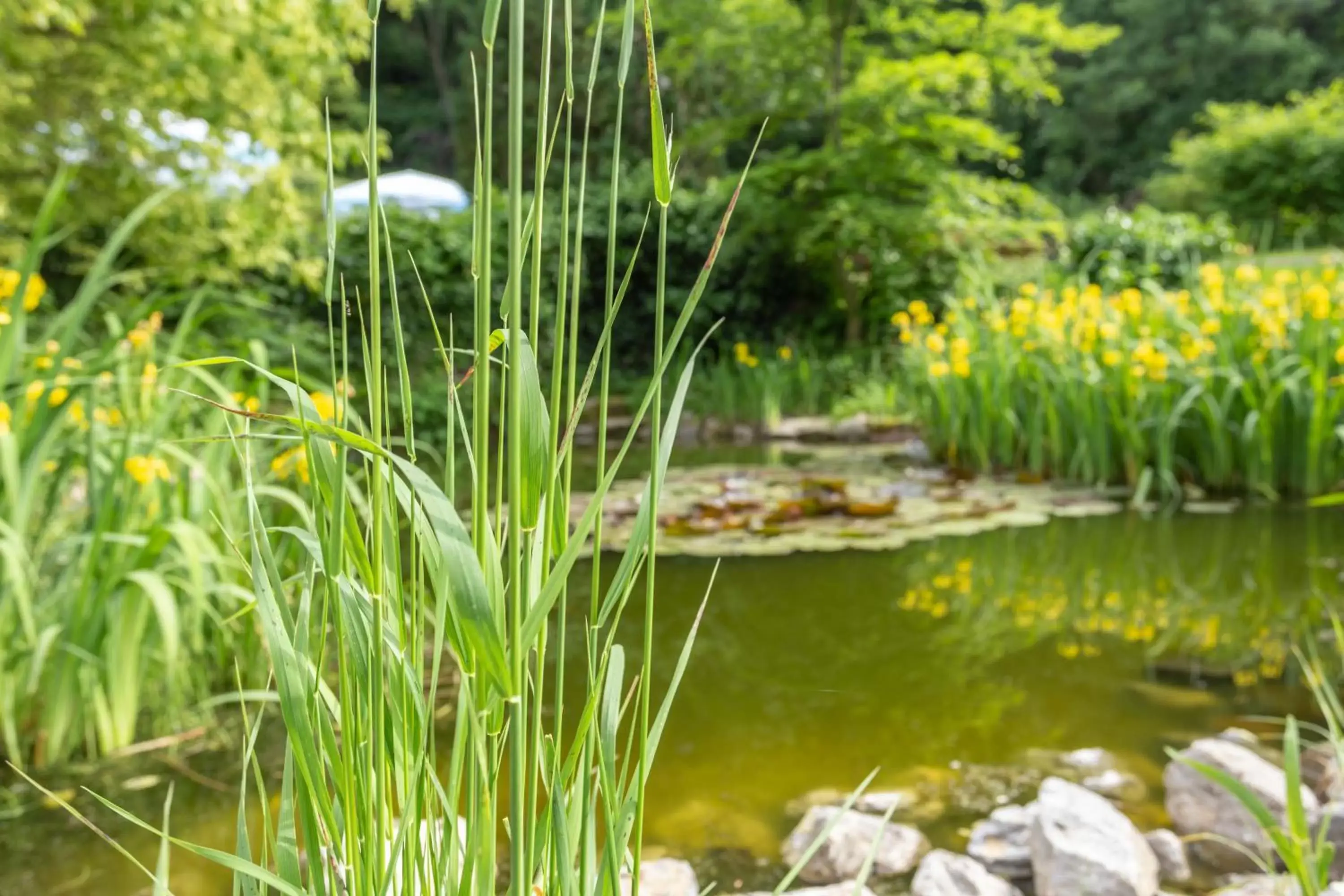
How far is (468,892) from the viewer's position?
1.95 feet

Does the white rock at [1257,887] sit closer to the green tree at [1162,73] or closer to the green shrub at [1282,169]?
the green shrub at [1282,169]

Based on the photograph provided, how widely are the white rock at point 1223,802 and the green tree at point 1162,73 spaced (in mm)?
17719

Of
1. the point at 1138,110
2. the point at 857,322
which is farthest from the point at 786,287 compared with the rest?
the point at 1138,110

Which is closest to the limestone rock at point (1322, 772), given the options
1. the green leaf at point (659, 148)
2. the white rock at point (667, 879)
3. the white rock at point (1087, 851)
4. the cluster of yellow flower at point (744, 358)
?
Result: the white rock at point (1087, 851)

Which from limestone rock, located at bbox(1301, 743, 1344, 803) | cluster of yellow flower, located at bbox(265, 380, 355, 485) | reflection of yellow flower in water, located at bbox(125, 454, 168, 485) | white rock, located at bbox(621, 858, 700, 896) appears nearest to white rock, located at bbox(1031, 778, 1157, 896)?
limestone rock, located at bbox(1301, 743, 1344, 803)

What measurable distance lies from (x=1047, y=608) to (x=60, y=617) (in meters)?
2.13

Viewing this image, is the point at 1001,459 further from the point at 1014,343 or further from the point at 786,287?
the point at 786,287

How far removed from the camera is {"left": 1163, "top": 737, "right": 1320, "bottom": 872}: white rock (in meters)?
1.39

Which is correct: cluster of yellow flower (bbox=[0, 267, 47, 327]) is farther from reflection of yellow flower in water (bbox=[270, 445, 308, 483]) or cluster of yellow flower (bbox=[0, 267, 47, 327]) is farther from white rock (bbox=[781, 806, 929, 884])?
white rock (bbox=[781, 806, 929, 884])

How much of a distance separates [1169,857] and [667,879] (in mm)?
666

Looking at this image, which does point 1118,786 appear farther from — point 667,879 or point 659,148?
point 659,148

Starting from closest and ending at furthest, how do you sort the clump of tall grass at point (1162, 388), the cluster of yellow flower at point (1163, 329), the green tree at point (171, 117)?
1. the green tree at point (171, 117)
2. the clump of tall grass at point (1162, 388)
3. the cluster of yellow flower at point (1163, 329)

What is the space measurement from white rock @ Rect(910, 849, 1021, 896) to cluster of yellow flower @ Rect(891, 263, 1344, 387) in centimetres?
266

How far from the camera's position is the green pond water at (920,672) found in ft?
4.87
